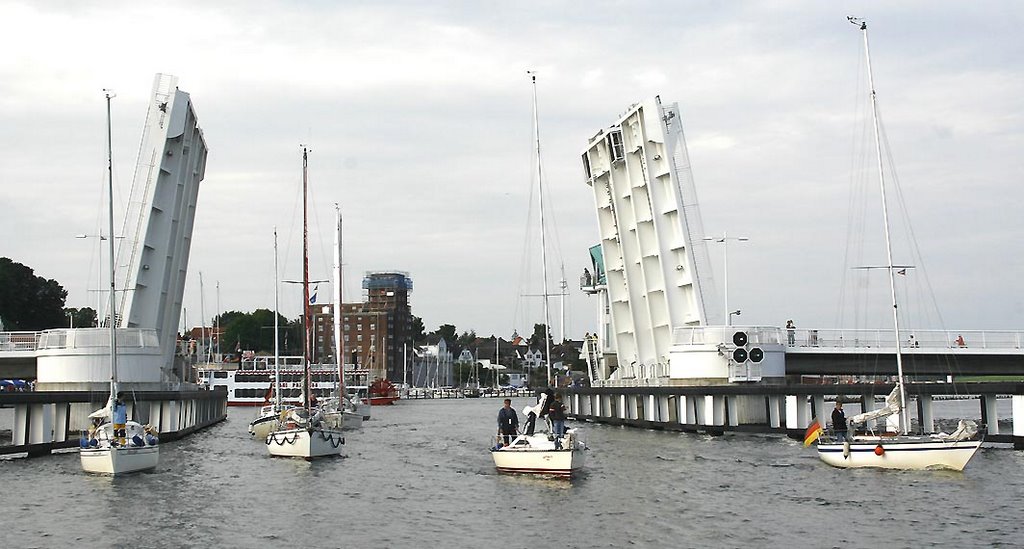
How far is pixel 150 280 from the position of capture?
53.1 metres

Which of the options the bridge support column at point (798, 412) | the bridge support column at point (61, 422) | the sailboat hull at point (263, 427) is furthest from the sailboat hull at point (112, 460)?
the bridge support column at point (798, 412)

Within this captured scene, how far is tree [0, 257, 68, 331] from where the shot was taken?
98.6 metres

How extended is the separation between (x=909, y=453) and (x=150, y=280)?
33937 millimetres

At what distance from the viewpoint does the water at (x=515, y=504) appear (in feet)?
76.2

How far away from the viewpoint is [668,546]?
2220cm

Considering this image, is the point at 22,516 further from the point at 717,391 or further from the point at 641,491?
the point at 717,391

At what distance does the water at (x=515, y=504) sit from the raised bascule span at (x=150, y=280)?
262 inches

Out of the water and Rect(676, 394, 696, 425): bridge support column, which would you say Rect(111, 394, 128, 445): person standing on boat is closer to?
the water

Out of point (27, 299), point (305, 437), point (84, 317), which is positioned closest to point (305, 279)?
point (305, 437)

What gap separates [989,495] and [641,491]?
821cm

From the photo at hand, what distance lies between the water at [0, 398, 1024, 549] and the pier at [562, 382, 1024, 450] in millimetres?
3630

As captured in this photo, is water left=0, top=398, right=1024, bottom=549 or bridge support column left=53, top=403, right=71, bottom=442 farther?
bridge support column left=53, top=403, right=71, bottom=442

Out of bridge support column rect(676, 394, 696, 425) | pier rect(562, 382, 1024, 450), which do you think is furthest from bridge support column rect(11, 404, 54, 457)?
bridge support column rect(676, 394, 696, 425)

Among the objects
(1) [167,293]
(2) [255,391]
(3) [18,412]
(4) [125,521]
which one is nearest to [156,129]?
(1) [167,293]
